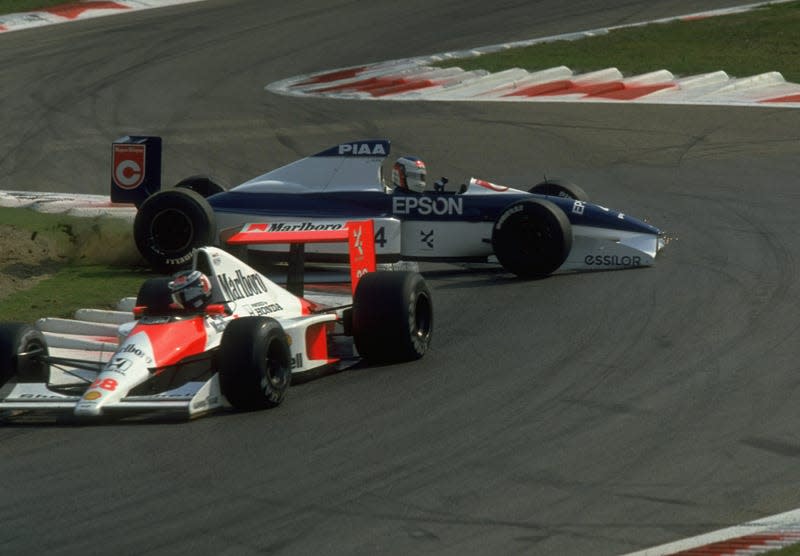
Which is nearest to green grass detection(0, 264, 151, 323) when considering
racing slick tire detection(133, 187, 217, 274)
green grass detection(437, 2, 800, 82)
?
racing slick tire detection(133, 187, 217, 274)

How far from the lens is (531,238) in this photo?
44.7ft

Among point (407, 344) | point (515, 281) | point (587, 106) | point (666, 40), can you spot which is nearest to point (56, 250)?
point (515, 281)

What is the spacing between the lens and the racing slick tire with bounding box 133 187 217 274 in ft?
47.0

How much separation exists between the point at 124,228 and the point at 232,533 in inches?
355

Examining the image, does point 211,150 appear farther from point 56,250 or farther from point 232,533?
point 232,533

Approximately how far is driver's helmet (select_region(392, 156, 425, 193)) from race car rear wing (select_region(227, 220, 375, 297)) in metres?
2.60

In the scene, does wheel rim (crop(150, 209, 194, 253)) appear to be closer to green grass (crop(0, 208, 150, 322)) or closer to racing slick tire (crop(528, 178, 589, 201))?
green grass (crop(0, 208, 150, 322))

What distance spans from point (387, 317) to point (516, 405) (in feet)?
5.01

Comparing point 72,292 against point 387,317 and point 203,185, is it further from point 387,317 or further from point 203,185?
point 387,317

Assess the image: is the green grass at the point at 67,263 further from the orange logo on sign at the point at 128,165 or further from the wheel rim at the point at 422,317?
the wheel rim at the point at 422,317

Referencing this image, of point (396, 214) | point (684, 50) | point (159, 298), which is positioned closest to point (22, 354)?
point (159, 298)

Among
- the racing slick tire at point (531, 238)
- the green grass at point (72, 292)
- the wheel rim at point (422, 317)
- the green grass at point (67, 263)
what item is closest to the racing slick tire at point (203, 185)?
the green grass at point (67, 263)

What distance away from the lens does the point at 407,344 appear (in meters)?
10.6

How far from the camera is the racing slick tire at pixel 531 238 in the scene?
13.5m
